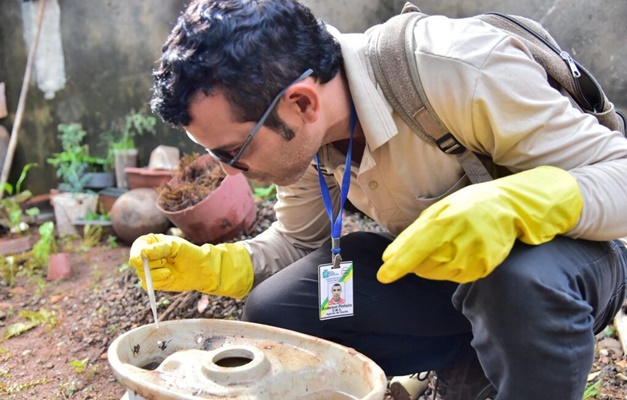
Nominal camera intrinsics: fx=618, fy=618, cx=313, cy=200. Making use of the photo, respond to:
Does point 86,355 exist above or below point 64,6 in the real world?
below

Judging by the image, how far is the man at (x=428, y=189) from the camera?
124 centimetres

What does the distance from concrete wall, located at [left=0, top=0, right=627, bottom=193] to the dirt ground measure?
1.43 meters

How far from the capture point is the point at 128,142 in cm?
488

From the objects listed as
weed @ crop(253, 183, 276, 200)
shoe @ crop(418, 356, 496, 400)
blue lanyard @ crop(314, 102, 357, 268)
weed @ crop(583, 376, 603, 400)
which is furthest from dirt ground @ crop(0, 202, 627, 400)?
blue lanyard @ crop(314, 102, 357, 268)

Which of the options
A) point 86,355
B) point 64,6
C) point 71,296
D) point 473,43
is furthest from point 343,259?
point 64,6

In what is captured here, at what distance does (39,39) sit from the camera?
16.7ft

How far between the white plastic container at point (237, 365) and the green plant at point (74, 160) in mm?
3430

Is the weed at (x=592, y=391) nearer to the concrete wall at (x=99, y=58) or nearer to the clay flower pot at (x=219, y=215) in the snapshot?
the clay flower pot at (x=219, y=215)

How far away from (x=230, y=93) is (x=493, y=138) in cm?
63

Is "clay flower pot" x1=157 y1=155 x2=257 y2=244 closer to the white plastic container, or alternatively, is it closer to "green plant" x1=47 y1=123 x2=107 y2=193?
A: the white plastic container

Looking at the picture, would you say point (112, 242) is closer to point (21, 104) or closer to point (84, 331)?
point (84, 331)

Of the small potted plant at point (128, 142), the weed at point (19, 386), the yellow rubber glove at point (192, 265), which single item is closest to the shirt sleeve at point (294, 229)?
the yellow rubber glove at point (192, 265)

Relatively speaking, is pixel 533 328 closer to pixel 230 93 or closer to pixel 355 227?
pixel 230 93

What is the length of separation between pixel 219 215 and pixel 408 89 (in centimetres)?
183
